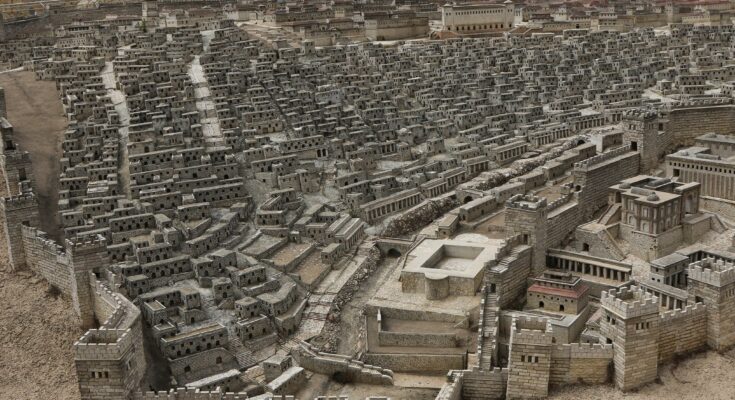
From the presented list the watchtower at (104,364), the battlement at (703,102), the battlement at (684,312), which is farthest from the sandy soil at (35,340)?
the battlement at (703,102)

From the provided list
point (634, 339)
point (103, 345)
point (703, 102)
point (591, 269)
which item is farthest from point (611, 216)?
point (103, 345)

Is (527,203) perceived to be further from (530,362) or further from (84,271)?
(84,271)

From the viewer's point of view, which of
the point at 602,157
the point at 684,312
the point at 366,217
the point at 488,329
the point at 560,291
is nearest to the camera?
the point at 684,312

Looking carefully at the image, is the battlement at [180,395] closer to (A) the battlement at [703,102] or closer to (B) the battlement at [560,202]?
(B) the battlement at [560,202]

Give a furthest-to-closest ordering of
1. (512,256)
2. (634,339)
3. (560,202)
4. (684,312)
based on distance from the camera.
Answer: (560,202), (512,256), (684,312), (634,339)

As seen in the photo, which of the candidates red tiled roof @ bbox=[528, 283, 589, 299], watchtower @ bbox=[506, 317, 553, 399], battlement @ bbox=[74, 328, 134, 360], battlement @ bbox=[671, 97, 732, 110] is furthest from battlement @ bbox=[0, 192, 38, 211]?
battlement @ bbox=[671, 97, 732, 110]

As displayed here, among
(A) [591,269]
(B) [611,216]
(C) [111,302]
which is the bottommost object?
(A) [591,269]

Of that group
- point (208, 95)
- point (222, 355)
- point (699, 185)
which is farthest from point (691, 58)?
point (222, 355)
